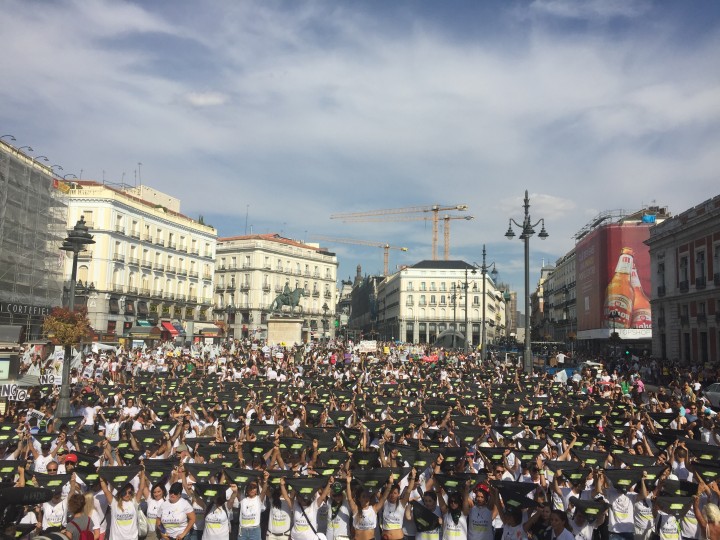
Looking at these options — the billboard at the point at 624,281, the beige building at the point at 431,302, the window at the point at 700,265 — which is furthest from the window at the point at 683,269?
the beige building at the point at 431,302

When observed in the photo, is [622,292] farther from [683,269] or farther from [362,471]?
[362,471]

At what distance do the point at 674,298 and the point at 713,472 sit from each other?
42.0 m

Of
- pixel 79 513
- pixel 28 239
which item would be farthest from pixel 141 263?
pixel 79 513

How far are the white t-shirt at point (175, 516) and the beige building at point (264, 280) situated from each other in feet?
266

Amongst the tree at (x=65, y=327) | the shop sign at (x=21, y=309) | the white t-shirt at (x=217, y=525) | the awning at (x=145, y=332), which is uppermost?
the shop sign at (x=21, y=309)

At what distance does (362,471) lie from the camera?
949 centimetres

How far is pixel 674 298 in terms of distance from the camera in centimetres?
4769

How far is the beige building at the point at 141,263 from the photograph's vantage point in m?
61.7

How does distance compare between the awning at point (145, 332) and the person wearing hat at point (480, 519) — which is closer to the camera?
the person wearing hat at point (480, 519)

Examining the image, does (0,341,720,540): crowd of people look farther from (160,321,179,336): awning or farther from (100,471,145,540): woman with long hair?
(160,321,179,336): awning

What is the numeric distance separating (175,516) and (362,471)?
105 inches

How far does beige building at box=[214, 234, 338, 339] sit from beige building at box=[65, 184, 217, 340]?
15.7 m

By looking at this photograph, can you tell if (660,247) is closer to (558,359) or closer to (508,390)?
(558,359)

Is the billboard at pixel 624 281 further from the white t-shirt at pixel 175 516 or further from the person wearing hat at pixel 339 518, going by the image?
the white t-shirt at pixel 175 516
